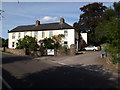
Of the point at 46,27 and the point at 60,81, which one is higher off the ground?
the point at 46,27

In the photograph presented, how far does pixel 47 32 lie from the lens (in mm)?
45250

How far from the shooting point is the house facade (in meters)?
42.6

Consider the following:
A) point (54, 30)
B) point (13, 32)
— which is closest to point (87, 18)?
point (54, 30)

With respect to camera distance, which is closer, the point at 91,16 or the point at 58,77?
the point at 58,77

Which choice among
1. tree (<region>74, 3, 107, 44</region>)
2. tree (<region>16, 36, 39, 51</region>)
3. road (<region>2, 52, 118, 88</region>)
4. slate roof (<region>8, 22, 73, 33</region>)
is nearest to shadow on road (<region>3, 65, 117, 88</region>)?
road (<region>2, 52, 118, 88</region>)

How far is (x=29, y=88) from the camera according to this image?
853 centimetres

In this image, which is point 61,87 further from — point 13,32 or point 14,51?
point 13,32

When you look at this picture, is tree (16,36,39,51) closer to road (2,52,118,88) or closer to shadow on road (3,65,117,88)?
road (2,52,118,88)

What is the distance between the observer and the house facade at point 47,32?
4259 cm

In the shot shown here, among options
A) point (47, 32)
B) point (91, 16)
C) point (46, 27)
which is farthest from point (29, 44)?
point (91, 16)

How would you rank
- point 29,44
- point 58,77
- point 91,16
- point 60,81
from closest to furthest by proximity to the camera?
1. point 60,81
2. point 58,77
3. point 29,44
4. point 91,16

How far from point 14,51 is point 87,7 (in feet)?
95.9

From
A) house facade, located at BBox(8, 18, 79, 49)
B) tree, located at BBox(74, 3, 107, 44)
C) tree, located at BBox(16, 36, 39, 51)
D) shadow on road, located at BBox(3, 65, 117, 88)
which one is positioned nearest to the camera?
shadow on road, located at BBox(3, 65, 117, 88)

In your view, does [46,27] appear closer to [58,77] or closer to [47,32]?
[47,32]
